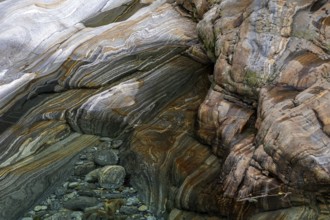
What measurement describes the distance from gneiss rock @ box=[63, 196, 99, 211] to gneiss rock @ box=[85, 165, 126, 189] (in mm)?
275

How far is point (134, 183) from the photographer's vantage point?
6.46 metres

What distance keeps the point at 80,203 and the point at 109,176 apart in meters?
0.52

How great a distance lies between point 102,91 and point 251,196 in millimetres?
3119

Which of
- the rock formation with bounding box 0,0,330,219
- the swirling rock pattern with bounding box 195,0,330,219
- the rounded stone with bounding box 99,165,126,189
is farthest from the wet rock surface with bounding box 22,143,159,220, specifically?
the swirling rock pattern with bounding box 195,0,330,219

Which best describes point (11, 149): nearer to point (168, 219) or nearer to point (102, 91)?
point (102, 91)

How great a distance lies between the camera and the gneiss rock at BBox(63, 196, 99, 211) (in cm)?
614

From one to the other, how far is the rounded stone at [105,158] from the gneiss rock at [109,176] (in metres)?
0.17

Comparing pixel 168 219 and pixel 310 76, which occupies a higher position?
pixel 310 76

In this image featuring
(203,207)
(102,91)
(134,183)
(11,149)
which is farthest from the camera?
(102,91)

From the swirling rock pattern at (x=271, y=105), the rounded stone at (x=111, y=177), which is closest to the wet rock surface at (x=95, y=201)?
the rounded stone at (x=111, y=177)

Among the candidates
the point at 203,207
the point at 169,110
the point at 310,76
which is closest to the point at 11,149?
the point at 169,110

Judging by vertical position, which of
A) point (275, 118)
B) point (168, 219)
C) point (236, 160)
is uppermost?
point (275, 118)

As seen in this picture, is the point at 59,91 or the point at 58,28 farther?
the point at 58,28

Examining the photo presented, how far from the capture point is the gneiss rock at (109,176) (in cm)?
646
